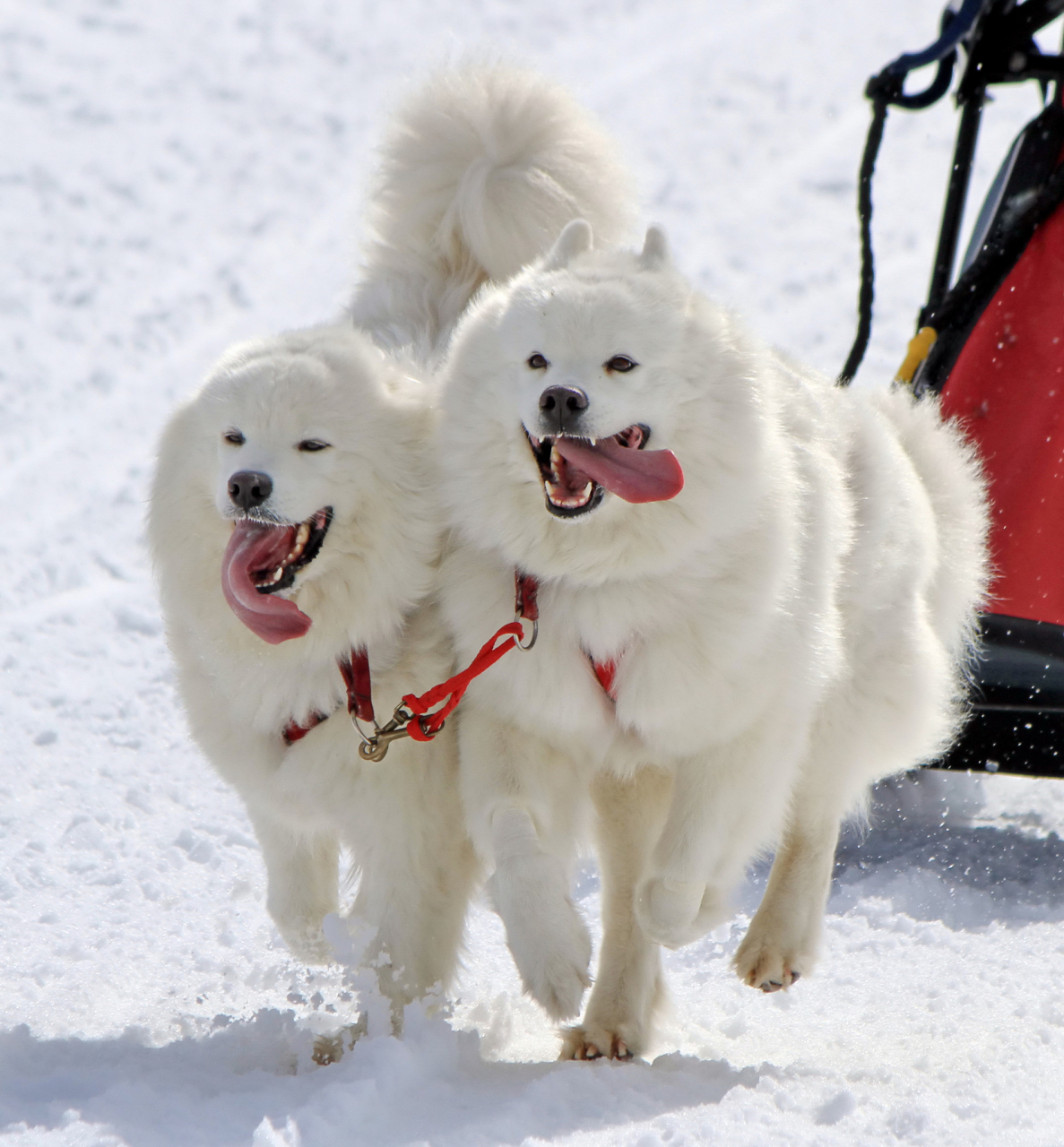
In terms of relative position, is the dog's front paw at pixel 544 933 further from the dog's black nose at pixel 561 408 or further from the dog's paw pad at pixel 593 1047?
the dog's black nose at pixel 561 408

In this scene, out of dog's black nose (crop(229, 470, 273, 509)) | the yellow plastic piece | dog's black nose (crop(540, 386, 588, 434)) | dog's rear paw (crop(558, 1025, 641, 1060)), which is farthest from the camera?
the yellow plastic piece

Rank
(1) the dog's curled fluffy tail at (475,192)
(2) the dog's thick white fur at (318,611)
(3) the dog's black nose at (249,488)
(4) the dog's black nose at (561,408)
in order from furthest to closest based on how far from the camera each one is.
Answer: (1) the dog's curled fluffy tail at (475,192) → (2) the dog's thick white fur at (318,611) → (3) the dog's black nose at (249,488) → (4) the dog's black nose at (561,408)

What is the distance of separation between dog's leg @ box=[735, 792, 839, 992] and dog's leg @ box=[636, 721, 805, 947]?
0.32m

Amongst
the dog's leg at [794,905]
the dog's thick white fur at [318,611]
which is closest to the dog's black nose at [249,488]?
the dog's thick white fur at [318,611]

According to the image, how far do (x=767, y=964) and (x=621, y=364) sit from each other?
4.91ft

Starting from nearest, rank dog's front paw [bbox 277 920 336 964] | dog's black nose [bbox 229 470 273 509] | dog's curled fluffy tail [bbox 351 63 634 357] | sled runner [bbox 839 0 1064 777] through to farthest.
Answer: dog's black nose [bbox 229 470 273 509], dog's front paw [bbox 277 920 336 964], dog's curled fluffy tail [bbox 351 63 634 357], sled runner [bbox 839 0 1064 777]

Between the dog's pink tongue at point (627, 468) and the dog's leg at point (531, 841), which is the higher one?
the dog's pink tongue at point (627, 468)

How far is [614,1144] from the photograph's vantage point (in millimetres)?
2381

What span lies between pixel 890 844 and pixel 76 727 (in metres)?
2.72

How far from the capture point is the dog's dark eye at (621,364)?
2.69 m

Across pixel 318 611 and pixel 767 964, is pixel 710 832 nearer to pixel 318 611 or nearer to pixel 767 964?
→ pixel 767 964

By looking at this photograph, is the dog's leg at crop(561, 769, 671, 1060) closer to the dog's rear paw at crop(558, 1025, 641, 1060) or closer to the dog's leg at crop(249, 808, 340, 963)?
the dog's rear paw at crop(558, 1025, 641, 1060)

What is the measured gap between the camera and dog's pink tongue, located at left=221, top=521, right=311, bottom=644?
2.73 metres

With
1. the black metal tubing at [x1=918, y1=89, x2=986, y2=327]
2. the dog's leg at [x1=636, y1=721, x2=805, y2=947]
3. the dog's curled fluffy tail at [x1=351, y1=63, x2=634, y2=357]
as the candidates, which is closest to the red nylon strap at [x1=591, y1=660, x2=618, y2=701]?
the dog's leg at [x1=636, y1=721, x2=805, y2=947]
